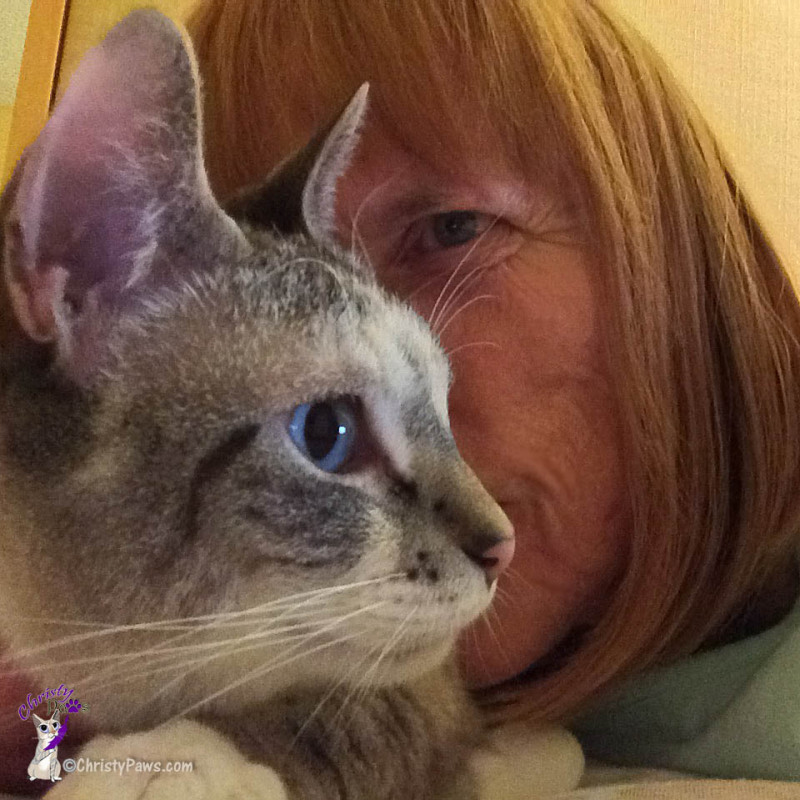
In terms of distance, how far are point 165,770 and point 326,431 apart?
18 cm

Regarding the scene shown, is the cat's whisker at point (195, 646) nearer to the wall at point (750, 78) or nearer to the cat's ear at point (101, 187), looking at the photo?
the cat's ear at point (101, 187)

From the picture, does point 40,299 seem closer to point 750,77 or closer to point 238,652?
point 238,652

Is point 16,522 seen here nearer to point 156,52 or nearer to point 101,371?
point 101,371

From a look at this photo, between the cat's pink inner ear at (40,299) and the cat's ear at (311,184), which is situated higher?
the cat's ear at (311,184)

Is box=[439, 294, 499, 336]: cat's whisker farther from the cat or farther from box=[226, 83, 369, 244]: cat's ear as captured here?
the cat

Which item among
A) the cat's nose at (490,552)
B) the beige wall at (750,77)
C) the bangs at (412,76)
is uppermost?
the beige wall at (750,77)

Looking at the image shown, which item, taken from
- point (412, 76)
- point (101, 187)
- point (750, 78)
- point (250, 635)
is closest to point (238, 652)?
point (250, 635)

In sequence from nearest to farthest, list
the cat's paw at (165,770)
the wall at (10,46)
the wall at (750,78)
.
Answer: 1. the cat's paw at (165,770)
2. the wall at (10,46)
3. the wall at (750,78)

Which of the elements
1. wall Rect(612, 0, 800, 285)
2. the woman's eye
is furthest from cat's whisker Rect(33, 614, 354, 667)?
wall Rect(612, 0, 800, 285)

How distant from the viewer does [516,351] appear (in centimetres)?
51

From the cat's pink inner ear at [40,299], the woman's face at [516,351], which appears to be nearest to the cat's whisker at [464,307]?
the woman's face at [516,351]

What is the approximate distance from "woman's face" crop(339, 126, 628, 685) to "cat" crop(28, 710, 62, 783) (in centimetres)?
24

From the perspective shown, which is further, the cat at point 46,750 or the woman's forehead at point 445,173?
the woman's forehead at point 445,173

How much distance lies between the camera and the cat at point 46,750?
373 millimetres
